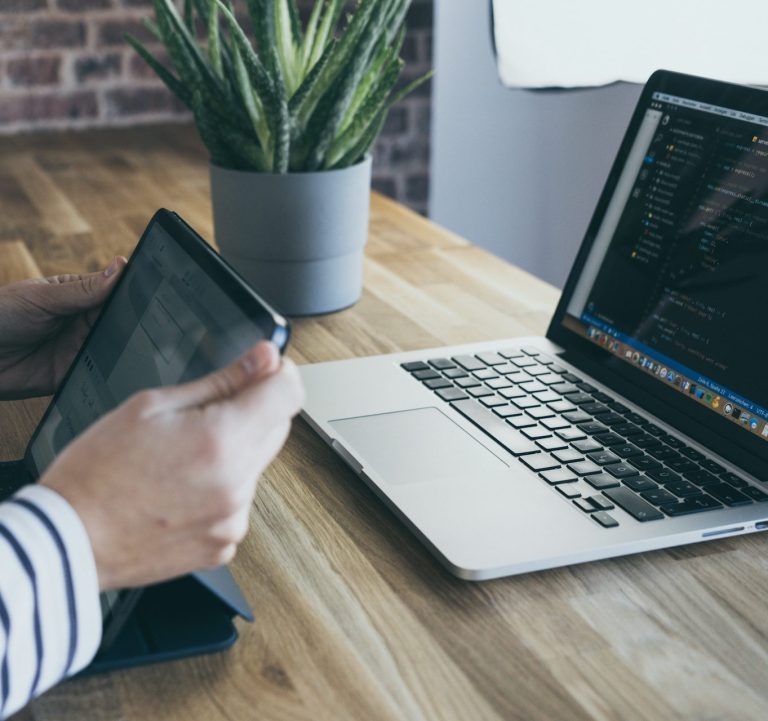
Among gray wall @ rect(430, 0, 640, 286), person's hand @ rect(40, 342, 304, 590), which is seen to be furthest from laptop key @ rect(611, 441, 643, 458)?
gray wall @ rect(430, 0, 640, 286)

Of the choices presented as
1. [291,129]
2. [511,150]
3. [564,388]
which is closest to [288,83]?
[291,129]

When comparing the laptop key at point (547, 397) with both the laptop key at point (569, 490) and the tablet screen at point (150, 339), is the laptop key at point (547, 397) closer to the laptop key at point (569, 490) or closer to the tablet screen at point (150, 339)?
the laptop key at point (569, 490)

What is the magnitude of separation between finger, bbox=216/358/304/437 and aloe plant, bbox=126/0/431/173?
22.7 inches

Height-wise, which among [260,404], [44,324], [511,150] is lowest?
[511,150]

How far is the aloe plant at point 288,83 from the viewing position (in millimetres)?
1030

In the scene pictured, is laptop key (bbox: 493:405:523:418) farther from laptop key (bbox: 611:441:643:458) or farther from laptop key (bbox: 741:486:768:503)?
laptop key (bbox: 741:486:768:503)

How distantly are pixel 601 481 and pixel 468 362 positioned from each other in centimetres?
25

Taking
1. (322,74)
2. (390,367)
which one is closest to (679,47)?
(322,74)

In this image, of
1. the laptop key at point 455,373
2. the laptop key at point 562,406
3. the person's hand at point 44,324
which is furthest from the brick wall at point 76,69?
the laptop key at point 562,406

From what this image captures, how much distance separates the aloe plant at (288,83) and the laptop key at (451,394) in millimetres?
338

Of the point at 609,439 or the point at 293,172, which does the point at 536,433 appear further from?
the point at 293,172

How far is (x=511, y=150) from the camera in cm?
213

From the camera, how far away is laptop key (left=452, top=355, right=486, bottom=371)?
94 cm

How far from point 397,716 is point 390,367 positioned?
465mm
